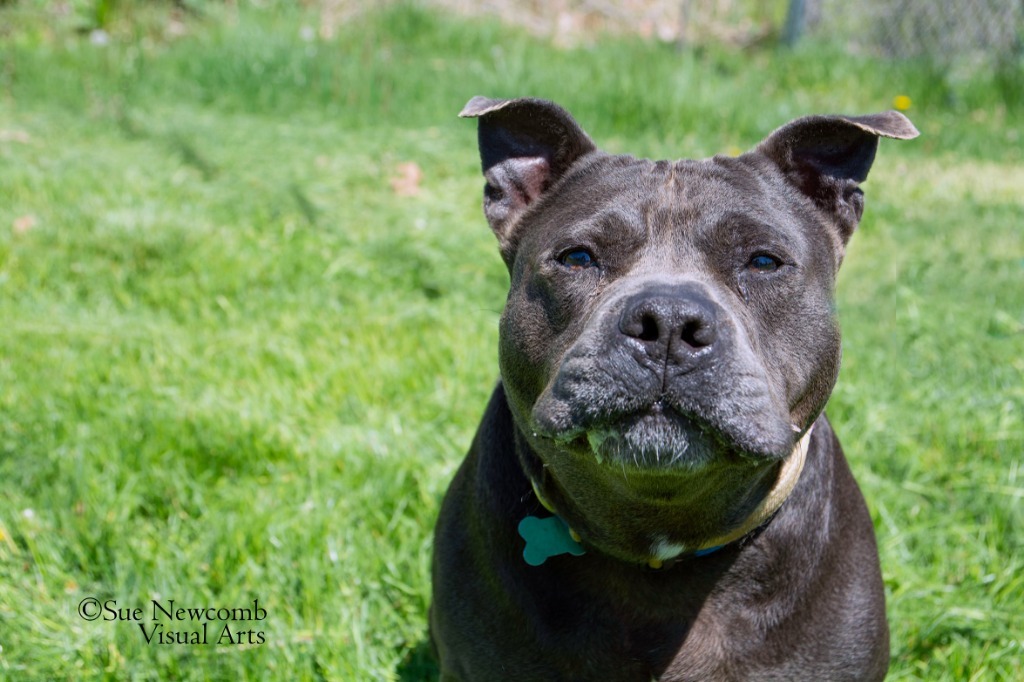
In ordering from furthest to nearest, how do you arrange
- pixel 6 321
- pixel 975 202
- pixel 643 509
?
pixel 975 202 → pixel 6 321 → pixel 643 509

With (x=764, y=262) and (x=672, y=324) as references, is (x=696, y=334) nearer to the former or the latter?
(x=672, y=324)

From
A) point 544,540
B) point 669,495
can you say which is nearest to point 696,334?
point 669,495

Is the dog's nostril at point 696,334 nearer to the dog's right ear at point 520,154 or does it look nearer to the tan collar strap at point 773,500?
the tan collar strap at point 773,500

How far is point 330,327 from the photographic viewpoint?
5.25 meters

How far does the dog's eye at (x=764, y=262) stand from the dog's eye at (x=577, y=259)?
41 centimetres

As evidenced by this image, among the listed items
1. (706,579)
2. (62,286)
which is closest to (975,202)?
(706,579)

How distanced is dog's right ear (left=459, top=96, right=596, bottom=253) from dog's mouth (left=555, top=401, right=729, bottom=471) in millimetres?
1024

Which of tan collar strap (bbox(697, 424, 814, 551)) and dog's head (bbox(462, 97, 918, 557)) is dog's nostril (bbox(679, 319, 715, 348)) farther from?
tan collar strap (bbox(697, 424, 814, 551))

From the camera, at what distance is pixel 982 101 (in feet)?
30.4

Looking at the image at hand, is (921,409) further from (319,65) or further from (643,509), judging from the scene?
(319,65)

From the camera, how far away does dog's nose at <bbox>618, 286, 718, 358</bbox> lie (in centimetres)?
230

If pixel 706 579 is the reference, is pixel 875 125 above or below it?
above

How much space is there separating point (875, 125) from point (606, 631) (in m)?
1.54

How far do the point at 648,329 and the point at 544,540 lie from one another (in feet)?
2.43
